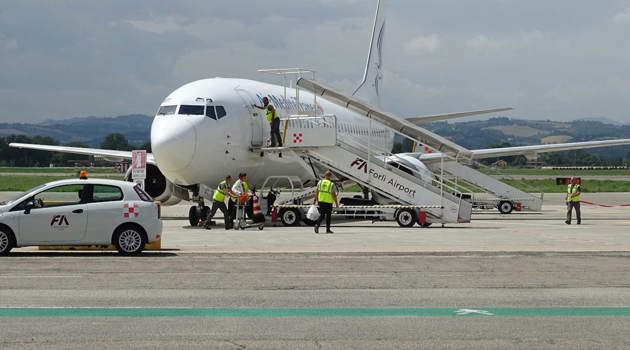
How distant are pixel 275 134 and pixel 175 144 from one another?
3616 mm

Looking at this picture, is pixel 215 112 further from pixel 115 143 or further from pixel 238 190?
pixel 115 143

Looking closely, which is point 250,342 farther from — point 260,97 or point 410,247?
point 260,97

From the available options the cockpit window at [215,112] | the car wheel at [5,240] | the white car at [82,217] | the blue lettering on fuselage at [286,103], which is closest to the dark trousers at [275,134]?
the blue lettering on fuselage at [286,103]

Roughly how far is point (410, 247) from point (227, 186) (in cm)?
776

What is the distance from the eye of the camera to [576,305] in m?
11.7

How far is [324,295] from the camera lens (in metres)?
12.6

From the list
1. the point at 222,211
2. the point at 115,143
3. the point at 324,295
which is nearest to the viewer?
the point at 324,295

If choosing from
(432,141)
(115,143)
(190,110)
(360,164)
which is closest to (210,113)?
(190,110)

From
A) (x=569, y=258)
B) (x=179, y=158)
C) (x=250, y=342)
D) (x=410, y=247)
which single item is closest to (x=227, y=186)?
(x=179, y=158)

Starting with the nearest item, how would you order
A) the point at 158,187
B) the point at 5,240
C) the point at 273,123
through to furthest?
the point at 5,240 < the point at 273,123 < the point at 158,187

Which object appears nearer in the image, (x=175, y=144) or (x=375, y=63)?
(x=175, y=144)

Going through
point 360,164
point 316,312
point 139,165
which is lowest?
point 316,312

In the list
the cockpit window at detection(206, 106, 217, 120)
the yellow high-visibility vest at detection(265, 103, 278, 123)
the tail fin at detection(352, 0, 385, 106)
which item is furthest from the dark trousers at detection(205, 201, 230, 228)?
the tail fin at detection(352, 0, 385, 106)

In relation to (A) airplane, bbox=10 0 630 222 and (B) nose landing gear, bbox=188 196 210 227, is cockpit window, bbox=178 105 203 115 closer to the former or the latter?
(A) airplane, bbox=10 0 630 222
